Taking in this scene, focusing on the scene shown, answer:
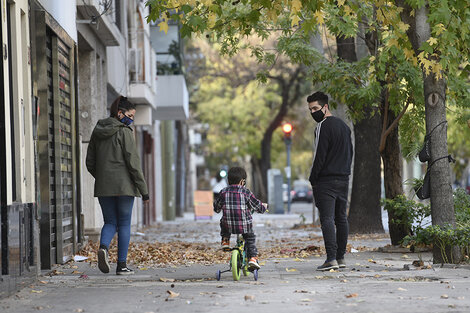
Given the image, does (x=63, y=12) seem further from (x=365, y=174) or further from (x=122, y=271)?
(x=365, y=174)

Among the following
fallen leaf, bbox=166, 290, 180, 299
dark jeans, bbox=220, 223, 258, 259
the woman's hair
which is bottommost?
→ fallen leaf, bbox=166, 290, 180, 299

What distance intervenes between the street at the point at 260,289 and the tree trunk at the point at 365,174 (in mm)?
6542

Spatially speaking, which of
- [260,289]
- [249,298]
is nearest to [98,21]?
[260,289]

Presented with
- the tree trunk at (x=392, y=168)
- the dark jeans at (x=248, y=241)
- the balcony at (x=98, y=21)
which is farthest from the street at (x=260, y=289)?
the balcony at (x=98, y=21)

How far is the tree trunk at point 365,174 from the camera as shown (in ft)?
63.1

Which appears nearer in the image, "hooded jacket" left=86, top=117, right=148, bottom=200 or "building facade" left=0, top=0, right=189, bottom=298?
"building facade" left=0, top=0, right=189, bottom=298

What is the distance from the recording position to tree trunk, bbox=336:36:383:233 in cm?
1923

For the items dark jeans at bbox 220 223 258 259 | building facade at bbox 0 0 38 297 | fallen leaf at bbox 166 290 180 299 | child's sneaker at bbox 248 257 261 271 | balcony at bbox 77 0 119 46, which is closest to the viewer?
fallen leaf at bbox 166 290 180 299

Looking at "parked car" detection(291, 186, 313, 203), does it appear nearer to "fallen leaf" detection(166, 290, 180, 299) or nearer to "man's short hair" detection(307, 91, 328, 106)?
"man's short hair" detection(307, 91, 328, 106)

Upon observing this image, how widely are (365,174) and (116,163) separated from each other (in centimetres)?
907

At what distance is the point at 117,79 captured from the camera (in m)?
22.6

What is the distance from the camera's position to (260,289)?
9.21 metres

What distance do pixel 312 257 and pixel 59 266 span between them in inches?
124

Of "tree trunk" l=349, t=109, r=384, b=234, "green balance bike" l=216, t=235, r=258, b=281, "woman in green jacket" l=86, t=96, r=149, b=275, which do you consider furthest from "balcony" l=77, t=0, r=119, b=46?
"green balance bike" l=216, t=235, r=258, b=281
